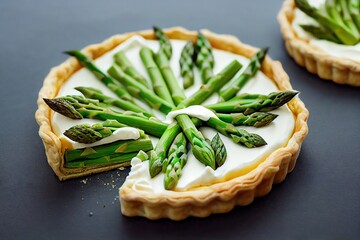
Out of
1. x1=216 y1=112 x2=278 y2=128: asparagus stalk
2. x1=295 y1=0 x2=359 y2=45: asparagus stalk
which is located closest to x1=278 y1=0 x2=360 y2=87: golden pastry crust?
x1=295 y1=0 x2=359 y2=45: asparagus stalk

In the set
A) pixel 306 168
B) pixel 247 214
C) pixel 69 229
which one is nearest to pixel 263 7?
pixel 306 168

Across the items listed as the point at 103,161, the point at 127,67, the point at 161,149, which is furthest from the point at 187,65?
the point at 103,161

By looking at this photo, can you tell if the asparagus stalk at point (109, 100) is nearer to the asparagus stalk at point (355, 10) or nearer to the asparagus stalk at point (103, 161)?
the asparagus stalk at point (103, 161)

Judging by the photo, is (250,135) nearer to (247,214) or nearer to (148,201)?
(247,214)

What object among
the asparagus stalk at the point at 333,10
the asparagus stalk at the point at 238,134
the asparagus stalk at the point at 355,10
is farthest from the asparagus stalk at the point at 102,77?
the asparagus stalk at the point at 355,10

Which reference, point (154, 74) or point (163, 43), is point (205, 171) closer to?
point (154, 74)
